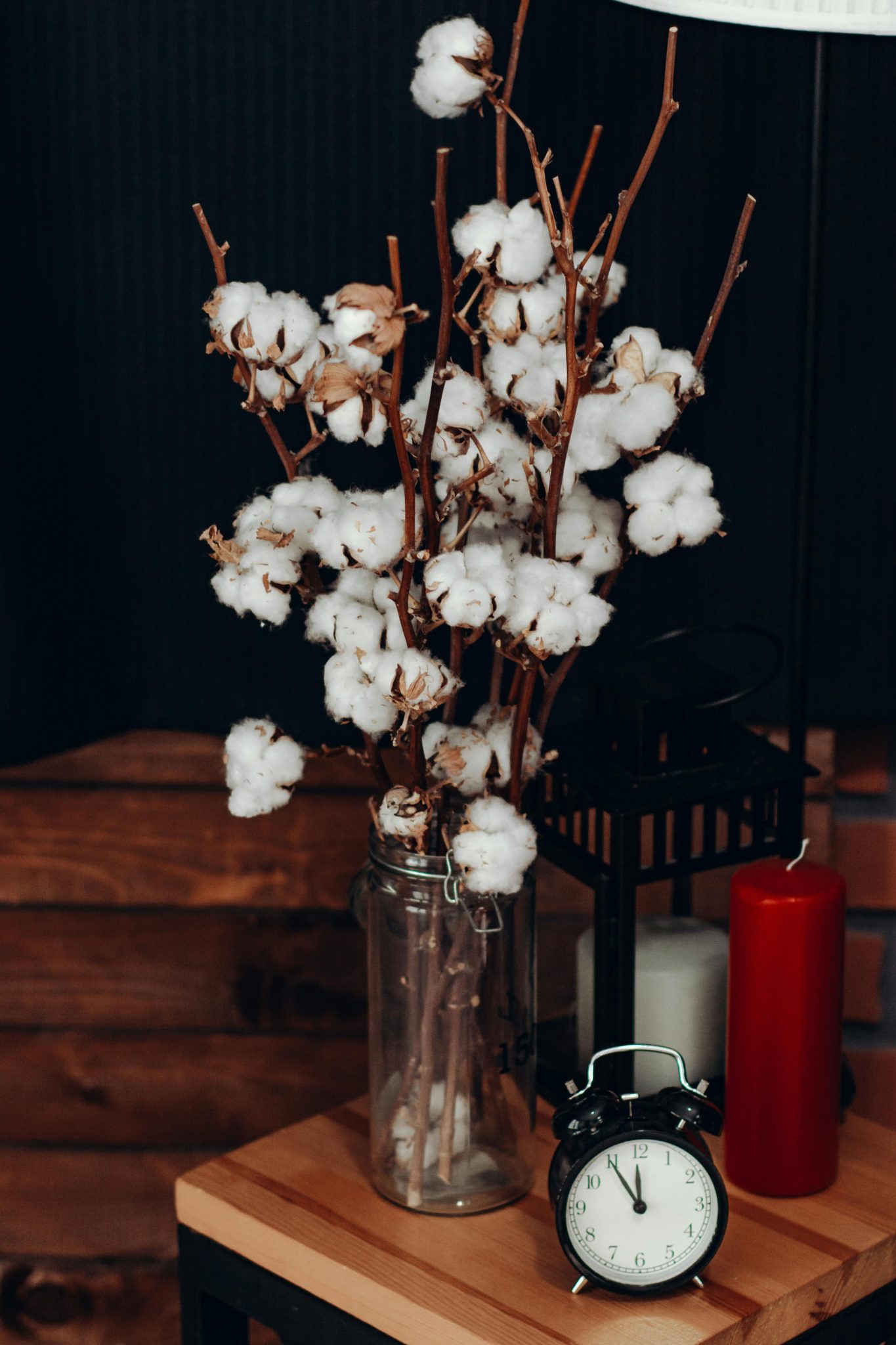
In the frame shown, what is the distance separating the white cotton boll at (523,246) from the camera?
0.85 metres

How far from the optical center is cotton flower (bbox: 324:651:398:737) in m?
0.89

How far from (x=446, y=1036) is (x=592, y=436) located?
0.41 metres

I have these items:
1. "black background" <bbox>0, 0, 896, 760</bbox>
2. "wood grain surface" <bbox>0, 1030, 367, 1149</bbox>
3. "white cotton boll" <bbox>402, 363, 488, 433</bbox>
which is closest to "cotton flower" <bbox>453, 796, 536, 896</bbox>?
"white cotton boll" <bbox>402, 363, 488, 433</bbox>

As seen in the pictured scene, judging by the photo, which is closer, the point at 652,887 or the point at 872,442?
the point at 872,442

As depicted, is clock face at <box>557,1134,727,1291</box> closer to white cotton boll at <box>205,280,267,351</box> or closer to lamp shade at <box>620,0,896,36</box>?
white cotton boll at <box>205,280,267,351</box>

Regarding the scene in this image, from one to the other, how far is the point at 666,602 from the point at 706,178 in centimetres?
36

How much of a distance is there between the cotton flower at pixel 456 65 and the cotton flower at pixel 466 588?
0.87 feet

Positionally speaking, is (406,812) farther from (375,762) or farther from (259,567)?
(259,567)

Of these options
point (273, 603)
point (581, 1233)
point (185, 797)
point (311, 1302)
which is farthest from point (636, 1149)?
point (185, 797)

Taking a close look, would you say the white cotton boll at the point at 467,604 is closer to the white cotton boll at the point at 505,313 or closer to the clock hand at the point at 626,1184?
the white cotton boll at the point at 505,313

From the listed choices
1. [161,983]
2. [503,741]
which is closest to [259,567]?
[503,741]

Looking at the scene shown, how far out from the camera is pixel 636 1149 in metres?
0.92

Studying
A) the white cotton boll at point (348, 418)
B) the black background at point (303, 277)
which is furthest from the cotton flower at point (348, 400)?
the black background at point (303, 277)

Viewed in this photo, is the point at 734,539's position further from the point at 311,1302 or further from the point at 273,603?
the point at 311,1302
